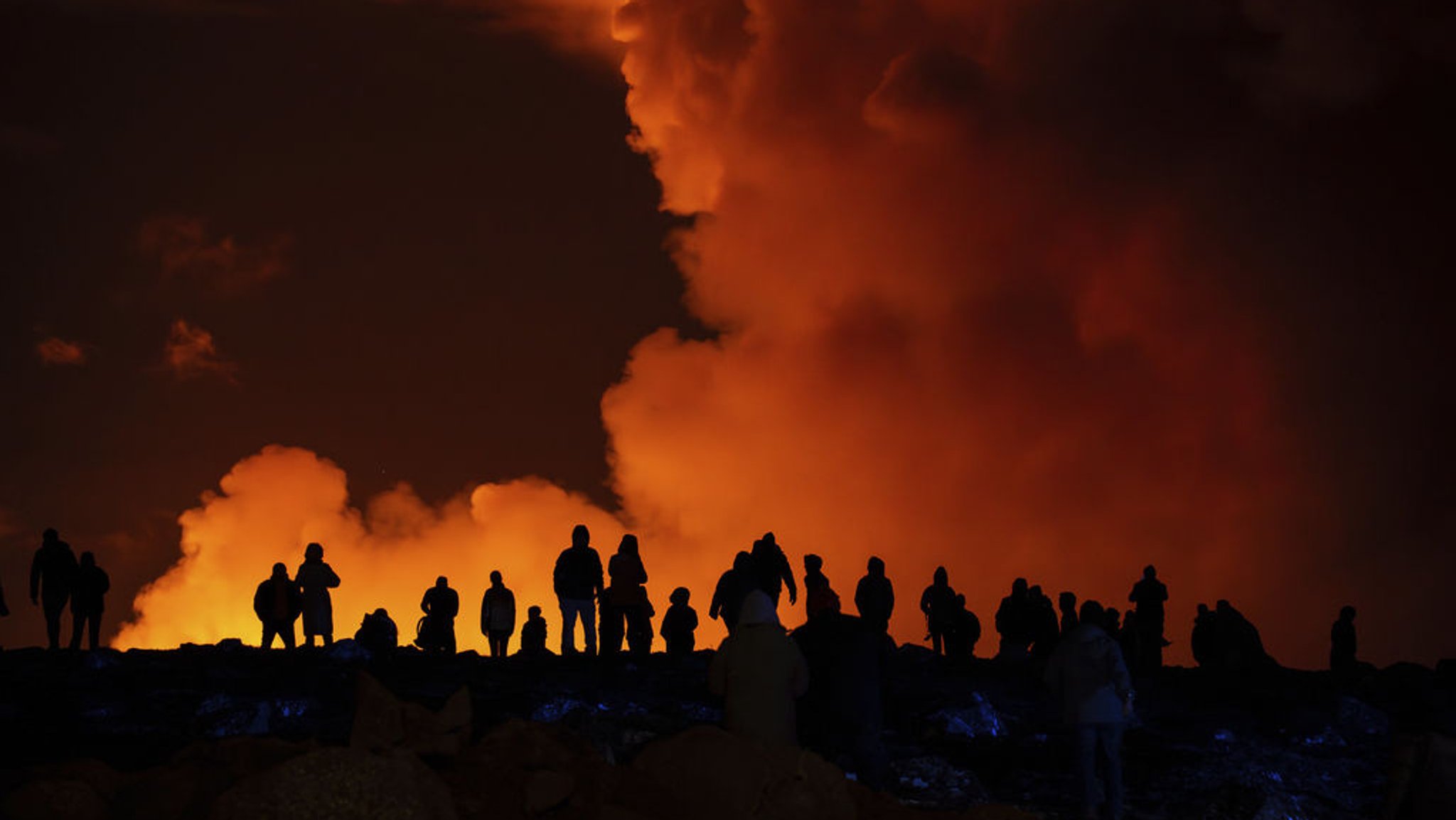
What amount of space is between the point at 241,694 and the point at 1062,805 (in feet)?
31.1

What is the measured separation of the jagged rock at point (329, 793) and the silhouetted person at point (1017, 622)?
58.6 feet

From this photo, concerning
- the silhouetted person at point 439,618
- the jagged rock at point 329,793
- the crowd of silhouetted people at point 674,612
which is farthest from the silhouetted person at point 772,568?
the jagged rock at point 329,793

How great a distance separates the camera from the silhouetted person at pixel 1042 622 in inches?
1120

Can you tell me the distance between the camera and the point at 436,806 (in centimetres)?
1180

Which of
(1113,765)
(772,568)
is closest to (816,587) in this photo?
(772,568)

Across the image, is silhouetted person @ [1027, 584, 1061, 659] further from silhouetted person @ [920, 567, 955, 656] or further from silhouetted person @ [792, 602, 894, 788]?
silhouetted person @ [792, 602, 894, 788]

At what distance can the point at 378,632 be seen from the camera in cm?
2836

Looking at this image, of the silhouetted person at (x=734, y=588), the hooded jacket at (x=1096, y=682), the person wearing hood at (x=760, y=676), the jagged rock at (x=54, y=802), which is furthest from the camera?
the silhouetted person at (x=734, y=588)

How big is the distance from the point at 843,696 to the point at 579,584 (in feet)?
32.2

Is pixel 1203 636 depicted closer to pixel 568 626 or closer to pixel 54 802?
pixel 568 626

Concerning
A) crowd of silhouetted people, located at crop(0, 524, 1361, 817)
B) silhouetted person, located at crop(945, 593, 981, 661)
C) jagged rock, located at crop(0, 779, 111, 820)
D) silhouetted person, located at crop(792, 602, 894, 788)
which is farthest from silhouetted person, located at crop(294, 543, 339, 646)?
jagged rock, located at crop(0, 779, 111, 820)

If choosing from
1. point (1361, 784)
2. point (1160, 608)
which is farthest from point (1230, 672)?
point (1361, 784)

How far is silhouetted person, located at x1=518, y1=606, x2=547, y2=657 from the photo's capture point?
1144 inches

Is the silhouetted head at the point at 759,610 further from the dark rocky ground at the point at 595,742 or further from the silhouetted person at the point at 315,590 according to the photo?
the silhouetted person at the point at 315,590
